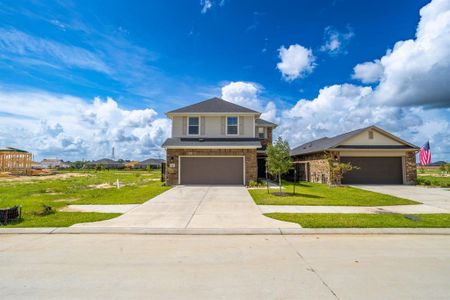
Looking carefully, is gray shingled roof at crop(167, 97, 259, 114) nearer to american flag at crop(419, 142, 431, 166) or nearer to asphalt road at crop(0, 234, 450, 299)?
asphalt road at crop(0, 234, 450, 299)

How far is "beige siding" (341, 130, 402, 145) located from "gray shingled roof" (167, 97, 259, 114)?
313 inches

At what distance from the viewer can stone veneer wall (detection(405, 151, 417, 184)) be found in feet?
61.3

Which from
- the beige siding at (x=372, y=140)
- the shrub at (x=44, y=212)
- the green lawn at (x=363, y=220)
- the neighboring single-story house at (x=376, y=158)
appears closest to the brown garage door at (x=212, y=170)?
the neighboring single-story house at (x=376, y=158)

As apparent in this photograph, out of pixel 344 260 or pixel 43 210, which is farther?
pixel 43 210

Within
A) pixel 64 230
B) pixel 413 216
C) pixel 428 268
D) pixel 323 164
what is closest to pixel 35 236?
pixel 64 230

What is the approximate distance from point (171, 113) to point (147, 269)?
15672mm

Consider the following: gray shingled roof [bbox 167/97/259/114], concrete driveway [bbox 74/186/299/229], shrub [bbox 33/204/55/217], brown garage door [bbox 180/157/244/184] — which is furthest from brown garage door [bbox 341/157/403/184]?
shrub [bbox 33/204/55/217]

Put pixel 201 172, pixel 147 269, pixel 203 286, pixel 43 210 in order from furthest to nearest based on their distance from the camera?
pixel 201 172, pixel 43 210, pixel 147 269, pixel 203 286

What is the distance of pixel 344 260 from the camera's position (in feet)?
15.5

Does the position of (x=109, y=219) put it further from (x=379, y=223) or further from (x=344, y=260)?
(x=379, y=223)

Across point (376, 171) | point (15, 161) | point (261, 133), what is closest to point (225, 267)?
point (376, 171)

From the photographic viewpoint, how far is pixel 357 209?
31.3ft

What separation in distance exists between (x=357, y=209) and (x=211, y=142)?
35.9 ft

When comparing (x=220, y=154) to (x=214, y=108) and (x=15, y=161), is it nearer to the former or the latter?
(x=214, y=108)
